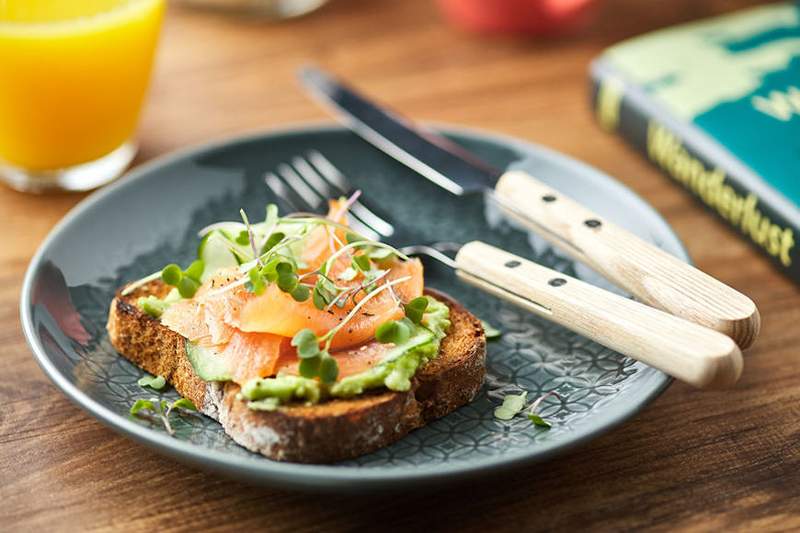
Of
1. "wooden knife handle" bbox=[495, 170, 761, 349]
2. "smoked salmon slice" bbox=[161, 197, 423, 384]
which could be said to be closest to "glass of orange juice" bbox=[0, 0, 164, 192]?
"smoked salmon slice" bbox=[161, 197, 423, 384]

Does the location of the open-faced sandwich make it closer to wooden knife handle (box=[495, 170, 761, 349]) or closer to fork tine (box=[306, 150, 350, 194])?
wooden knife handle (box=[495, 170, 761, 349])

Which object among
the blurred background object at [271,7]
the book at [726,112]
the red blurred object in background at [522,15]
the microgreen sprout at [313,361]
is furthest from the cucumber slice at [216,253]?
the blurred background object at [271,7]

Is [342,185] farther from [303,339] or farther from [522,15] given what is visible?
[522,15]

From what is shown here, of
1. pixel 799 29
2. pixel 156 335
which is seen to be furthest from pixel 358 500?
pixel 799 29

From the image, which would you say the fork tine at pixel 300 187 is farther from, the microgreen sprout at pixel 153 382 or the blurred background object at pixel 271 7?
the blurred background object at pixel 271 7

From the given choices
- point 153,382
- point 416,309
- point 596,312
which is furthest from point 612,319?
point 153,382

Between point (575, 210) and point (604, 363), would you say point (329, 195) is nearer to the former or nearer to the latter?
point (575, 210)

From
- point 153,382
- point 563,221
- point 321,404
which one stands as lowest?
point 153,382
